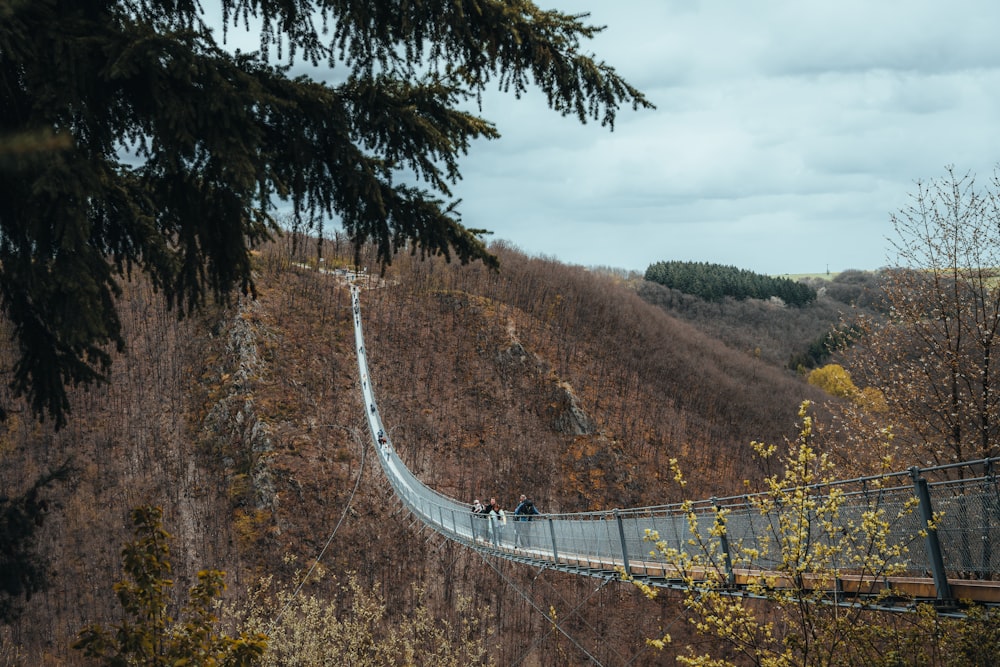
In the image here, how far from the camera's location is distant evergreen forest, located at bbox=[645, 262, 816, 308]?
121 m

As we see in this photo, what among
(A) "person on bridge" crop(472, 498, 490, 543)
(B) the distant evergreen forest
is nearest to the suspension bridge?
(A) "person on bridge" crop(472, 498, 490, 543)

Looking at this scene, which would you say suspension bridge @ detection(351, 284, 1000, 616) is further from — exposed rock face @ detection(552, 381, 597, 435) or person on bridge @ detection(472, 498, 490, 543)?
exposed rock face @ detection(552, 381, 597, 435)

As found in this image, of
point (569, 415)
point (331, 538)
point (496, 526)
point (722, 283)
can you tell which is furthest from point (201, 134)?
point (722, 283)

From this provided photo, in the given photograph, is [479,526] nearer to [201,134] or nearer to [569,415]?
[201,134]

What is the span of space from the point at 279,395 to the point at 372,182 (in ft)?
119

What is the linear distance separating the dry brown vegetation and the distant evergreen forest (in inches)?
2499

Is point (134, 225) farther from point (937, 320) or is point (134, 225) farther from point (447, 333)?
point (447, 333)

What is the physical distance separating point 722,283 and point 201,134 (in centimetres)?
12351

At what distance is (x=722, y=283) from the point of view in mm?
123062

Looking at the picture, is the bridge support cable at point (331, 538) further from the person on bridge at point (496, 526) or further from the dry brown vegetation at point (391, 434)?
the person on bridge at point (496, 526)

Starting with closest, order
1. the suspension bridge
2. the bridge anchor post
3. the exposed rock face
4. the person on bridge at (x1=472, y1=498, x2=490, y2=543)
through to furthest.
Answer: the suspension bridge, the bridge anchor post, the person on bridge at (x1=472, y1=498, x2=490, y2=543), the exposed rock face

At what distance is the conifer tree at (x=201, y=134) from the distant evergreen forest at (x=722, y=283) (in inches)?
4657

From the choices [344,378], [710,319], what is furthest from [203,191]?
[710,319]

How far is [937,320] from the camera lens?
52.4 ft
